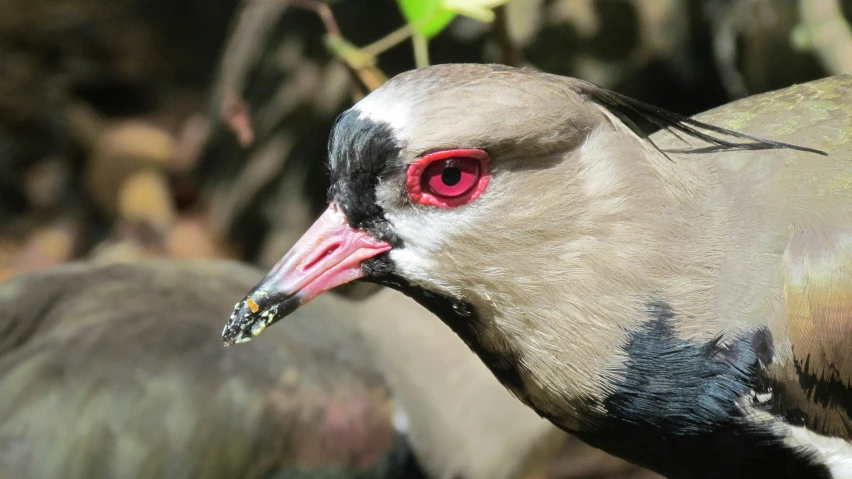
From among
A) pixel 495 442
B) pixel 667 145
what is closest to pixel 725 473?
pixel 667 145

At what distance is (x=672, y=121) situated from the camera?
5.51 ft

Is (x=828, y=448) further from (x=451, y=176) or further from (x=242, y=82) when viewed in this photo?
(x=242, y=82)

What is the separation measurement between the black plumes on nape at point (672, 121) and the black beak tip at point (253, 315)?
24.5 inches

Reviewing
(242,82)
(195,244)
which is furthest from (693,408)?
(195,244)

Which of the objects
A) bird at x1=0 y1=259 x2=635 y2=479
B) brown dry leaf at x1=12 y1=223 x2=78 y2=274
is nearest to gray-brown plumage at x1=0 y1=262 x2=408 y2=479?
bird at x1=0 y1=259 x2=635 y2=479

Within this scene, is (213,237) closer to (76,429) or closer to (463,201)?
(76,429)

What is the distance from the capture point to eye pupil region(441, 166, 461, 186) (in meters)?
1.48

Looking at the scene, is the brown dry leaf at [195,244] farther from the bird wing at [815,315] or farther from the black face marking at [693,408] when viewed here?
the bird wing at [815,315]

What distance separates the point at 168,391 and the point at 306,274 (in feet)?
3.63

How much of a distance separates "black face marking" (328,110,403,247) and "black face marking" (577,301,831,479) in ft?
1.56

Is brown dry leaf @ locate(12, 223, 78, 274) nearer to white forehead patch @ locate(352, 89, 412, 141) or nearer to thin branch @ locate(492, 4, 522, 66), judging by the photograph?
thin branch @ locate(492, 4, 522, 66)

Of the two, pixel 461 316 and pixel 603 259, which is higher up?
pixel 603 259

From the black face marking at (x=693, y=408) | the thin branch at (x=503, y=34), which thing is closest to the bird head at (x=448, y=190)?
the black face marking at (x=693, y=408)

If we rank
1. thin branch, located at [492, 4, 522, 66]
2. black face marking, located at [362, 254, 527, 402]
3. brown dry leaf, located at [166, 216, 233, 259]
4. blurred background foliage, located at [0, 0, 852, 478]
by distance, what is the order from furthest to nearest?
brown dry leaf, located at [166, 216, 233, 259], blurred background foliage, located at [0, 0, 852, 478], thin branch, located at [492, 4, 522, 66], black face marking, located at [362, 254, 527, 402]
